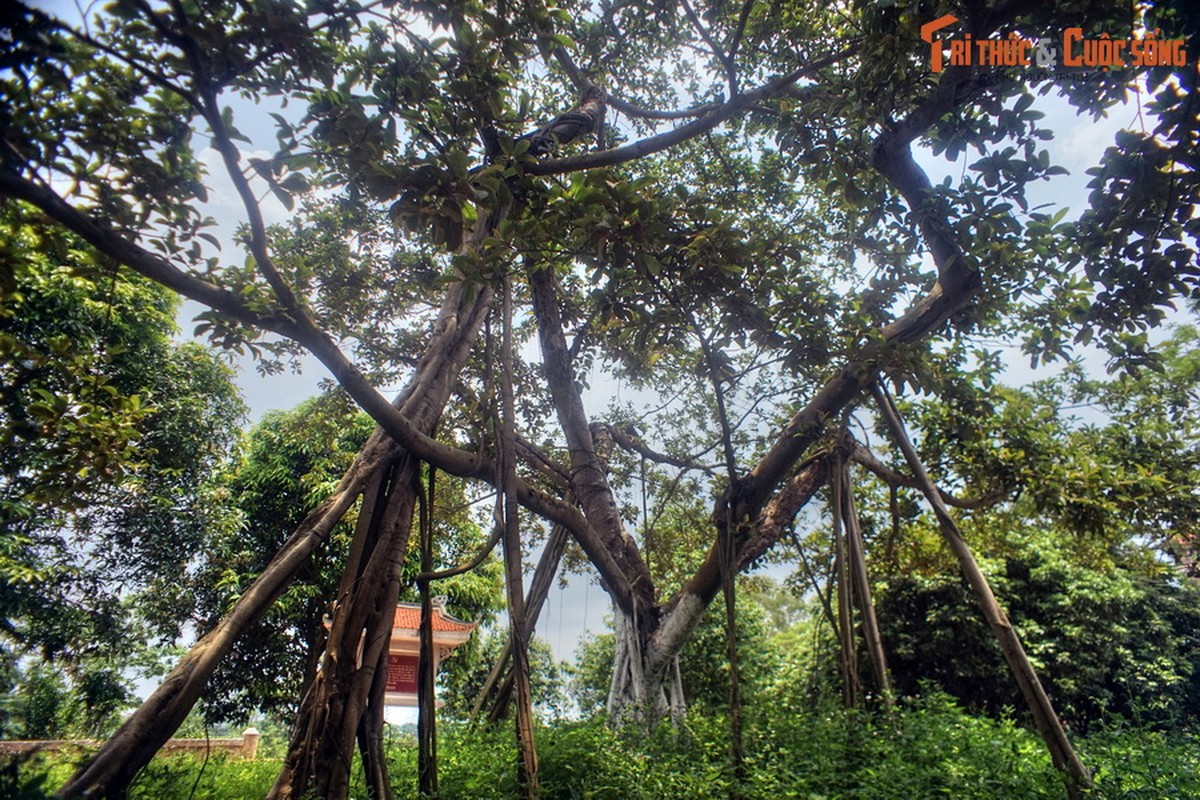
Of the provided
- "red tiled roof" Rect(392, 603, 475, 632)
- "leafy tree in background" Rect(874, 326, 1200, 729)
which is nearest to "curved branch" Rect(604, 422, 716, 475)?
"leafy tree in background" Rect(874, 326, 1200, 729)

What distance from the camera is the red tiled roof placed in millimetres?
10336

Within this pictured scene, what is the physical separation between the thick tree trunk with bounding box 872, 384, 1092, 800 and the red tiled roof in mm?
8356

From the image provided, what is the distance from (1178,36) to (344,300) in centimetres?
598

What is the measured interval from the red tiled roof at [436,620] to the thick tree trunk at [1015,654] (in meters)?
8.36

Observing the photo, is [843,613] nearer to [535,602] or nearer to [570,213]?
[535,602]

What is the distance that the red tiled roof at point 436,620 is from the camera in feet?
33.9

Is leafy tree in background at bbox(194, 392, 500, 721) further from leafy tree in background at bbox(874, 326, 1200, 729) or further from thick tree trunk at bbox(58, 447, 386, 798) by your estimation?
leafy tree in background at bbox(874, 326, 1200, 729)

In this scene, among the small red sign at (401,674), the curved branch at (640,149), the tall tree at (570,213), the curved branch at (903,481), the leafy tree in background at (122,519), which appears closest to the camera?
the tall tree at (570,213)

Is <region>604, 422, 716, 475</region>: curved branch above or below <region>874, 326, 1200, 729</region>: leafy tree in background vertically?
above

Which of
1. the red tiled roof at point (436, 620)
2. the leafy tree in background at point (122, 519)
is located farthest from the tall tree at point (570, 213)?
the red tiled roof at point (436, 620)

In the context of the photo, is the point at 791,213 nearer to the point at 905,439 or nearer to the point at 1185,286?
the point at 905,439

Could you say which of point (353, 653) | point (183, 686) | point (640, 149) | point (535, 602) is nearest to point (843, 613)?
point (535, 602)

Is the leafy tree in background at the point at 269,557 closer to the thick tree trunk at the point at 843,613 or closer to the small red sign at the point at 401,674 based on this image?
the small red sign at the point at 401,674

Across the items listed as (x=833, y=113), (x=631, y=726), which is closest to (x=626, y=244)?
(x=833, y=113)
